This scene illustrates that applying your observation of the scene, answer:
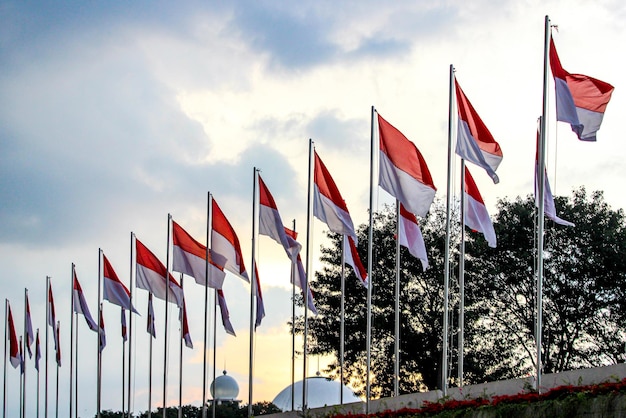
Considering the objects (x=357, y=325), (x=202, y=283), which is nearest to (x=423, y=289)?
(x=357, y=325)

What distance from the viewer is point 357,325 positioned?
179 ft

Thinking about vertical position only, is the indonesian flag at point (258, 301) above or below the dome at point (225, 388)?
above

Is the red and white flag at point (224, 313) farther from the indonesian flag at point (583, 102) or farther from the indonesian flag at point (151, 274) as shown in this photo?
the indonesian flag at point (583, 102)

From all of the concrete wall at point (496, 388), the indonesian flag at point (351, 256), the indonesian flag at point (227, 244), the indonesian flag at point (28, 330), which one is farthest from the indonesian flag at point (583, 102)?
the indonesian flag at point (28, 330)

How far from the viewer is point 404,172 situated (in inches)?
1160

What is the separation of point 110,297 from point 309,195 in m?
10.6

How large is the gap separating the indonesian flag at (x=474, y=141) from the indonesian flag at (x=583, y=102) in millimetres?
2774

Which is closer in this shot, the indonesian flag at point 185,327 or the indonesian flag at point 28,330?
the indonesian flag at point 185,327

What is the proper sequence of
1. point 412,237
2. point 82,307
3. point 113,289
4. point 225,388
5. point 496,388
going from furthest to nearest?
1. point 225,388
2. point 82,307
3. point 113,289
4. point 412,237
5. point 496,388

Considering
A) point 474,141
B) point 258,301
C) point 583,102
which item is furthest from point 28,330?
point 583,102

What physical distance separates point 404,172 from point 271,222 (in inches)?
215

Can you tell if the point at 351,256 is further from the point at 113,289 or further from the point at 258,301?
the point at 113,289

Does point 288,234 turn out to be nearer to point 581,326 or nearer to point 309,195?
point 309,195

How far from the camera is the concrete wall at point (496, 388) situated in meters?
22.3
